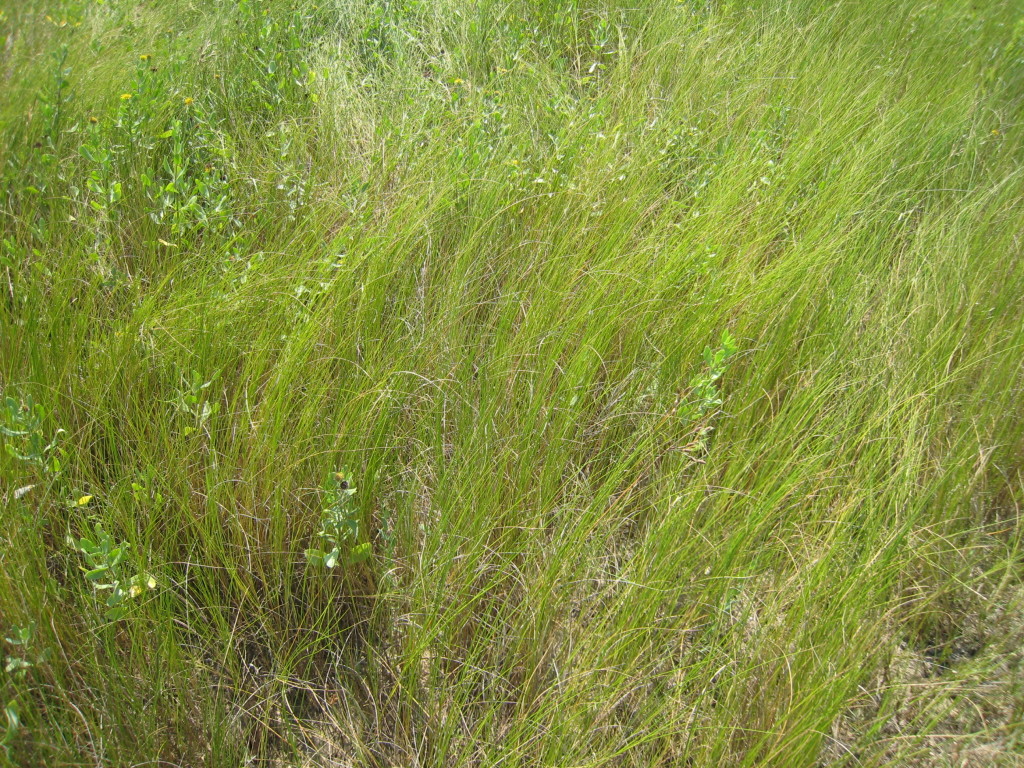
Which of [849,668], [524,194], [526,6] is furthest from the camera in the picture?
[526,6]

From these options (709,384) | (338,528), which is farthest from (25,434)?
(709,384)

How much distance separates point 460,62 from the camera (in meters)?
3.25

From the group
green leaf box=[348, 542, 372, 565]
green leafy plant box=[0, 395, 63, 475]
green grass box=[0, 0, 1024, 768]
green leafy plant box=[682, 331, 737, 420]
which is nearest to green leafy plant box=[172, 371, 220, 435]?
green grass box=[0, 0, 1024, 768]

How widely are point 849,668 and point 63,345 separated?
1823 millimetres

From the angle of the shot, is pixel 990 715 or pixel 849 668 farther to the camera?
pixel 990 715

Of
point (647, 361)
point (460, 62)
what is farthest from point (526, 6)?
point (647, 361)

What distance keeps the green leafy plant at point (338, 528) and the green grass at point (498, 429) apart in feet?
0.04

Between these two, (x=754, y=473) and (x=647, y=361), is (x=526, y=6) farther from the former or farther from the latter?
(x=754, y=473)

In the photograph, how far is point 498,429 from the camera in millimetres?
1812

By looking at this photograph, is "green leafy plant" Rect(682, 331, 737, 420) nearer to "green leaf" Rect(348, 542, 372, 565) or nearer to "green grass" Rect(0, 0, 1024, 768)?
"green grass" Rect(0, 0, 1024, 768)

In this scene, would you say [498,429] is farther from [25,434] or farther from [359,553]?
[25,434]

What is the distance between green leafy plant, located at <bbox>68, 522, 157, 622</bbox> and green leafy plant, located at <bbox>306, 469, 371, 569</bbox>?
0.31 meters

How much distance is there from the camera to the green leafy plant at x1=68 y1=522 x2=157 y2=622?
4.28 feet

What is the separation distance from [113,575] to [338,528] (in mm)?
409
